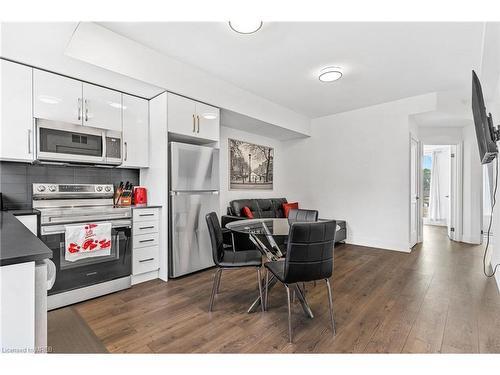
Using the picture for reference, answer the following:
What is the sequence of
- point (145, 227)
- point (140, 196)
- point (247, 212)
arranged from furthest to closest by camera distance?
1. point (247, 212)
2. point (140, 196)
3. point (145, 227)

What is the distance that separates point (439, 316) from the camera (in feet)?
7.17

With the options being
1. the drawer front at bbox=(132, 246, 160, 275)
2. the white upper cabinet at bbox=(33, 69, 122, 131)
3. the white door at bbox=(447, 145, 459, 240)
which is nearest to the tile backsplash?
the white upper cabinet at bbox=(33, 69, 122, 131)

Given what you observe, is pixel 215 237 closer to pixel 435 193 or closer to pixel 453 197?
pixel 453 197

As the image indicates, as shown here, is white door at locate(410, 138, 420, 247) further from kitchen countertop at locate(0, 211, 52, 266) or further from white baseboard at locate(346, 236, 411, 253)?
kitchen countertop at locate(0, 211, 52, 266)

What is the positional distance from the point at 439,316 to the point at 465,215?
4.00m

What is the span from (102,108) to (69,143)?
51cm

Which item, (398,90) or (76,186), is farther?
(398,90)

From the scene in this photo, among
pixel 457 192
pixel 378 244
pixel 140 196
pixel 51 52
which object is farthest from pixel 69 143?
pixel 457 192

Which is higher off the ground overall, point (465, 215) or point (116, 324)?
point (465, 215)

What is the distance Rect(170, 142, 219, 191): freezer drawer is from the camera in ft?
9.96

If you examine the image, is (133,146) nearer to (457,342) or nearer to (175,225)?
(175,225)

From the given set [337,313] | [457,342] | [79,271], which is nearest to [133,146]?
[79,271]

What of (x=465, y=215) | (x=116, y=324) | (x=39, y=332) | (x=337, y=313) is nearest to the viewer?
(x=39, y=332)

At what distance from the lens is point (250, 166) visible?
5211 mm
